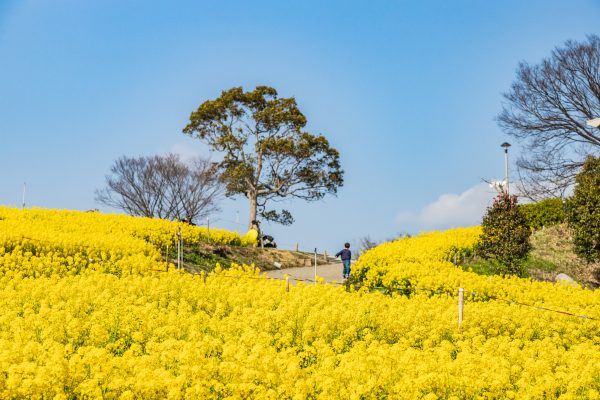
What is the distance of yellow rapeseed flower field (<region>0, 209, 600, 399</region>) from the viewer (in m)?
5.89

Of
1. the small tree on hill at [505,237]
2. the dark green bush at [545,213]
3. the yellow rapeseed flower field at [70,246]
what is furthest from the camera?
the dark green bush at [545,213]

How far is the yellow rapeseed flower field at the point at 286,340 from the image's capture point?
5.89 m

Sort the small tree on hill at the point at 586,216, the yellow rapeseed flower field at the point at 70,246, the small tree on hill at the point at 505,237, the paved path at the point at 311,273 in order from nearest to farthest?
the yellow rapeseed flower field at the point at 70,246 < the small tree on hill at the point at 505,237 < the small tree on hill at the point at 586,216 < the paved path at the point at 311,273

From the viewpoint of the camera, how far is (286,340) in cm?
828

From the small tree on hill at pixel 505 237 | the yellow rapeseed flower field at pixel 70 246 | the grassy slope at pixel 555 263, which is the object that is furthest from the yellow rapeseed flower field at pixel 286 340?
the grassy slope at pixel 555 263

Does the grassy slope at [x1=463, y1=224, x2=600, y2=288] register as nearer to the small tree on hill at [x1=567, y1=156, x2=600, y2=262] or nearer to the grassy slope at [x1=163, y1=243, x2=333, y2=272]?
the small tree on hill at [x1=567, y1=156, x2=600, y2=262]

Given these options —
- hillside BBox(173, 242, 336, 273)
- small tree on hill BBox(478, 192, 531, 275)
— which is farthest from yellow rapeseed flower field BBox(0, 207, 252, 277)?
small tree on hill BBox(478, 192, 531, 275)

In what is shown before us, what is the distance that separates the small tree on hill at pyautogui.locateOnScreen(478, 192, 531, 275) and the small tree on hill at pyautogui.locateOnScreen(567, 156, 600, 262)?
1.60 meters

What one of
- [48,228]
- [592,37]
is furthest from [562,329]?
[592,37]

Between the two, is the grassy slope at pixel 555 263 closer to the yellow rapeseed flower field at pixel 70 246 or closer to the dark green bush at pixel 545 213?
the dark green bush at pixel 545 213

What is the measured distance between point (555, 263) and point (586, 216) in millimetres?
1768

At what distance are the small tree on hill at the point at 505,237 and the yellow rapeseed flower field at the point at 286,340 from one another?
4.50 meters

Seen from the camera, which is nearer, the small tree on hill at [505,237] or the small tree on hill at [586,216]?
the small tree on hill at [505,237]

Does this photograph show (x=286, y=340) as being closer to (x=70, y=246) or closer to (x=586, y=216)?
(x=70, y=246)
